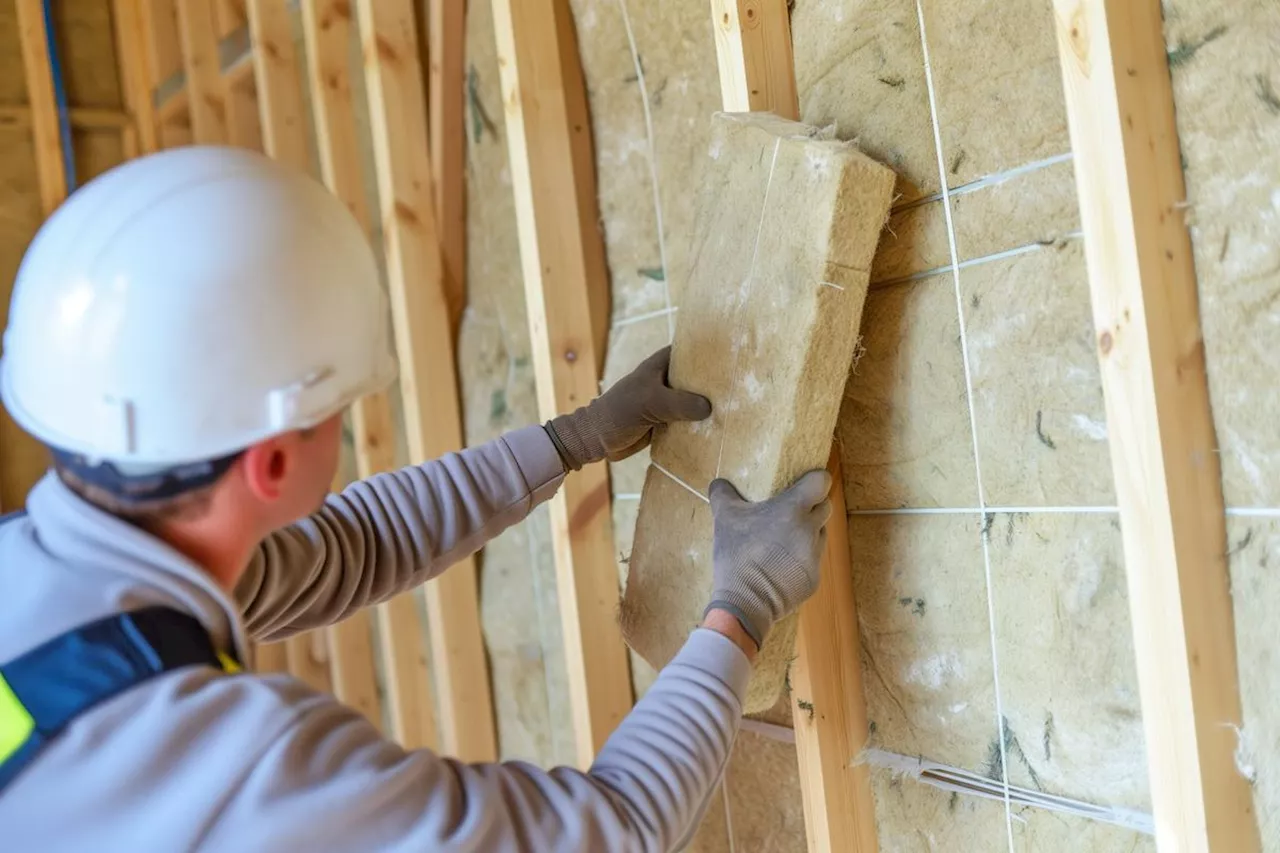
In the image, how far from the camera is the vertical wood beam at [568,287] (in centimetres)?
183

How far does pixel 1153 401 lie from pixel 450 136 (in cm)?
179

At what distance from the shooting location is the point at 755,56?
4.50 ft

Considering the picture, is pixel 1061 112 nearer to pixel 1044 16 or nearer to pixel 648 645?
pixel 1044 16

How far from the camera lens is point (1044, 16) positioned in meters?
1.17

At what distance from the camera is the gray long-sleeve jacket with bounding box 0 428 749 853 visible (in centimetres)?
74

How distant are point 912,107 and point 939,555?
600 mm

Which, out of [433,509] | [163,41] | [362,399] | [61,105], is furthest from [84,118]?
[433,509]

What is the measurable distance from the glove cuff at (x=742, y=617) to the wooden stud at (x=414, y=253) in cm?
130

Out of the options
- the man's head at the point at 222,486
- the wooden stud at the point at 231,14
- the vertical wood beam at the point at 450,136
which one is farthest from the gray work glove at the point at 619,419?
the wooden stud at the point at 231,14

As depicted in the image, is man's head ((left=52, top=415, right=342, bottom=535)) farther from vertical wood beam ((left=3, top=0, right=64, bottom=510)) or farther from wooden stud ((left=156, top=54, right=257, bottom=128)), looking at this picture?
vertical wood beam ((left=3, top=0, right=64, bottom=510))

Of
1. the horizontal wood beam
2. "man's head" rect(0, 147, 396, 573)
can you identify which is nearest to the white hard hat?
"man's head" rect(0, 147, 396, 573)

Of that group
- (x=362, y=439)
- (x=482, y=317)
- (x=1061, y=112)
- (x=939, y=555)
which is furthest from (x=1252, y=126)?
(x=362, y=439)

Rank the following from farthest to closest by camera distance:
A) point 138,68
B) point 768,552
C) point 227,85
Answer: point 138,68
point 227,85
point 768,552

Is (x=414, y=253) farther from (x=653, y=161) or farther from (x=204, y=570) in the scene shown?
(x=204, y=570)
